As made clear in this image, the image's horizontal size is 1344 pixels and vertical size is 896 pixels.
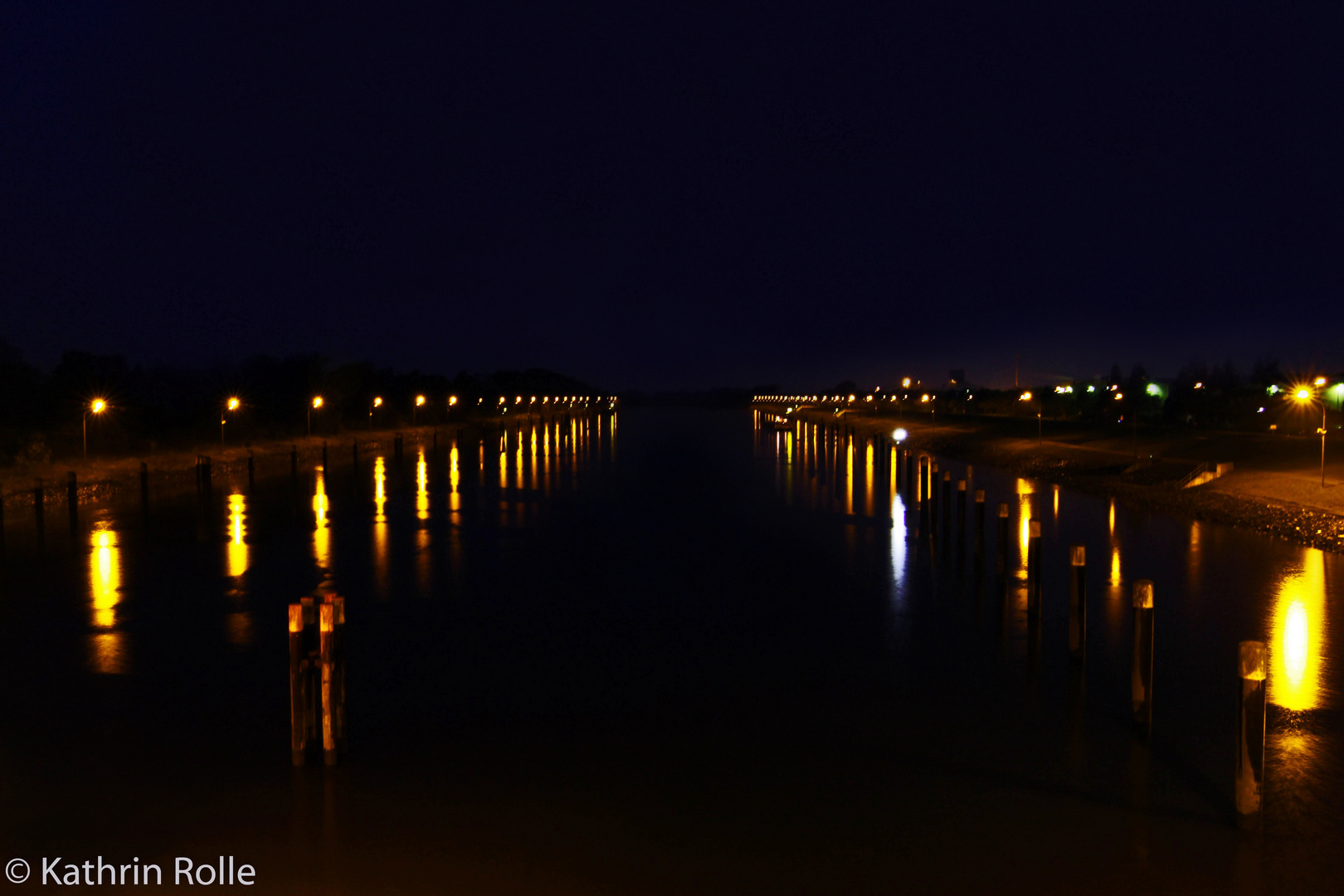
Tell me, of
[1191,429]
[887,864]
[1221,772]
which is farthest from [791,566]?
[1191,429]

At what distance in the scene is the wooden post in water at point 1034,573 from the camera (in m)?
11.8

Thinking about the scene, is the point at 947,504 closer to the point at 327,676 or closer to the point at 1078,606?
the point at 1078,606

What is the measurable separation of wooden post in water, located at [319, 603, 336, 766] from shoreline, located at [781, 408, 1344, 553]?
58.1 ft

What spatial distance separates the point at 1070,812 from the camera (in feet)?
22.3

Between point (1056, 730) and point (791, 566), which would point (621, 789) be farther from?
point (791, 566)

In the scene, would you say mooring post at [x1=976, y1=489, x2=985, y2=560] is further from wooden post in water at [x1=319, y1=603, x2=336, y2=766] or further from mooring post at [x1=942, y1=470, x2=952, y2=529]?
wooden post in water at [x1=319, y1=603, x2=336, y2=766]

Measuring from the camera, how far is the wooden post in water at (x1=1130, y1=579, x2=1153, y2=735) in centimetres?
827

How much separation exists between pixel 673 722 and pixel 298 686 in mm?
3127

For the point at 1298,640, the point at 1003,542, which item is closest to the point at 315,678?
the point at 1003,542

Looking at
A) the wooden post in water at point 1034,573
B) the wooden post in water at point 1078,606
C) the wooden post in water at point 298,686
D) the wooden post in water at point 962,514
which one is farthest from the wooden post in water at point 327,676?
the wooden post in water at point 962,514

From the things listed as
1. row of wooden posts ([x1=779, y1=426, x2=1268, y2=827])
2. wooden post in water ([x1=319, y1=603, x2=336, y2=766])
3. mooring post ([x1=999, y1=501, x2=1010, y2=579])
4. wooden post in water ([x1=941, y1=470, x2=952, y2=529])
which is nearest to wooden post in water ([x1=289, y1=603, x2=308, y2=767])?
wooden post in water ([x1=319, y1=603, x2=336, y2=766])

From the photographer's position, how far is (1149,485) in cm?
2939

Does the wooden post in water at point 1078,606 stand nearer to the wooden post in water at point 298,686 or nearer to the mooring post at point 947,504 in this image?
the wooden post in water at point 298,686

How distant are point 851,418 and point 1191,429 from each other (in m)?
48.6
